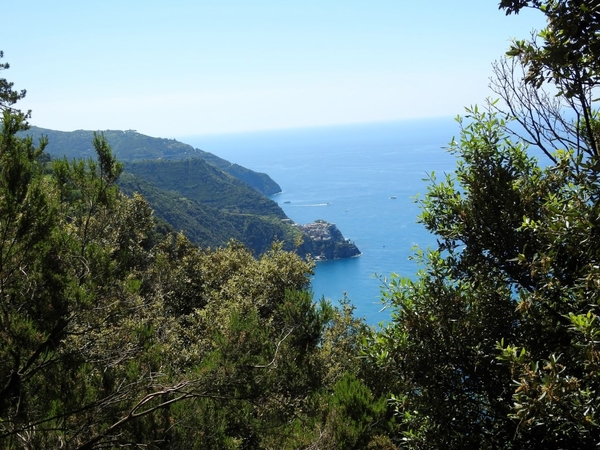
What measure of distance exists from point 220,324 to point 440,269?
7.07 metres

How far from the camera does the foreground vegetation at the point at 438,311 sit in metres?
3.18

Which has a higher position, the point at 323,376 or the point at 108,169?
the point at 108,169

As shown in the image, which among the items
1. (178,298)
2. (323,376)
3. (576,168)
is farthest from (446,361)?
(178,298)

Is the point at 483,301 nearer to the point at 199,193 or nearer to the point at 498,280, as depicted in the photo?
the point at 498,280

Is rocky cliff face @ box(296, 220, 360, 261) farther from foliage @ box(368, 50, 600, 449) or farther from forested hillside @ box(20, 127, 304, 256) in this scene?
foliage @ box(368, 50, 600, 449)

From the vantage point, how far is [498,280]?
452 cm

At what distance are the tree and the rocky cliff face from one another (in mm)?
67463

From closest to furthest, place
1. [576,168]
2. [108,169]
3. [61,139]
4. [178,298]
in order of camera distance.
→ [576,168] → [108,169] → [178,298] → [61,139]

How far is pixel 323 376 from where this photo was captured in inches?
372

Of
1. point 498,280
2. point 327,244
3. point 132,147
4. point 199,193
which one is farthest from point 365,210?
point 132,147

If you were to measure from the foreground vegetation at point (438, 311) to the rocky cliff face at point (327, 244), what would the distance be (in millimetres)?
66917

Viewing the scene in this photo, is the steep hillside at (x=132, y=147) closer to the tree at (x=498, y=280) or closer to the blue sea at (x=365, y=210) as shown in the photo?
the blue sea at (x=365, y=210)

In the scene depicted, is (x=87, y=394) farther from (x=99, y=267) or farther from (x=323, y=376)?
(x=323, y=376)

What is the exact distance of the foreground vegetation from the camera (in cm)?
318
